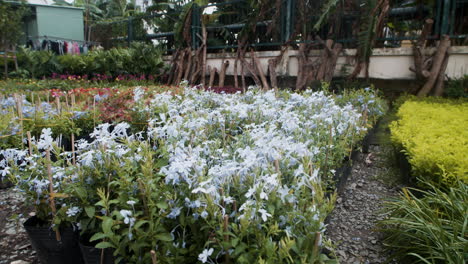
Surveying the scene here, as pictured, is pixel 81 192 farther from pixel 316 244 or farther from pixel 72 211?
pixel 316 244

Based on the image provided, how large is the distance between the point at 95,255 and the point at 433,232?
194 centimetres

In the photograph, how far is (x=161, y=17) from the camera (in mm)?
13352

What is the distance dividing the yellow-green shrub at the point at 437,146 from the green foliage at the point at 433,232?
13 cm


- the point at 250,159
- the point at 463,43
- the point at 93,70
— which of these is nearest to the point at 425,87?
the point at 463,43

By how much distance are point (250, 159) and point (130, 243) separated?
0.66 m

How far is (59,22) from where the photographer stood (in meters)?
21.2

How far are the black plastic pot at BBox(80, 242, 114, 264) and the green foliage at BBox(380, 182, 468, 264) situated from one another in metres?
1.62

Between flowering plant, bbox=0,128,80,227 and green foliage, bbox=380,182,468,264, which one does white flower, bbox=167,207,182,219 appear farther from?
green foliage, bbox=380,182,468,264

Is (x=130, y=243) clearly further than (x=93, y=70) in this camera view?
No

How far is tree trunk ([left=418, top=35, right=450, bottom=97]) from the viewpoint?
22.4 feet

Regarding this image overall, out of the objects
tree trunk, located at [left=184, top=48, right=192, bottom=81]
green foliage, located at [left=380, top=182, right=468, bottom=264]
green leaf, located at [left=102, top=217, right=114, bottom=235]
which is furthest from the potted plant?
tree trunk, located at [left=184, top=48, right=192, bottom=81]

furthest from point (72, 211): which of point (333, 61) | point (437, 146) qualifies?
point (333, 61)

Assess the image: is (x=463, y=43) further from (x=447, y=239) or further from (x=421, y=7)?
(x=447, y=239)

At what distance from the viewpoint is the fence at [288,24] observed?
23.9ft
